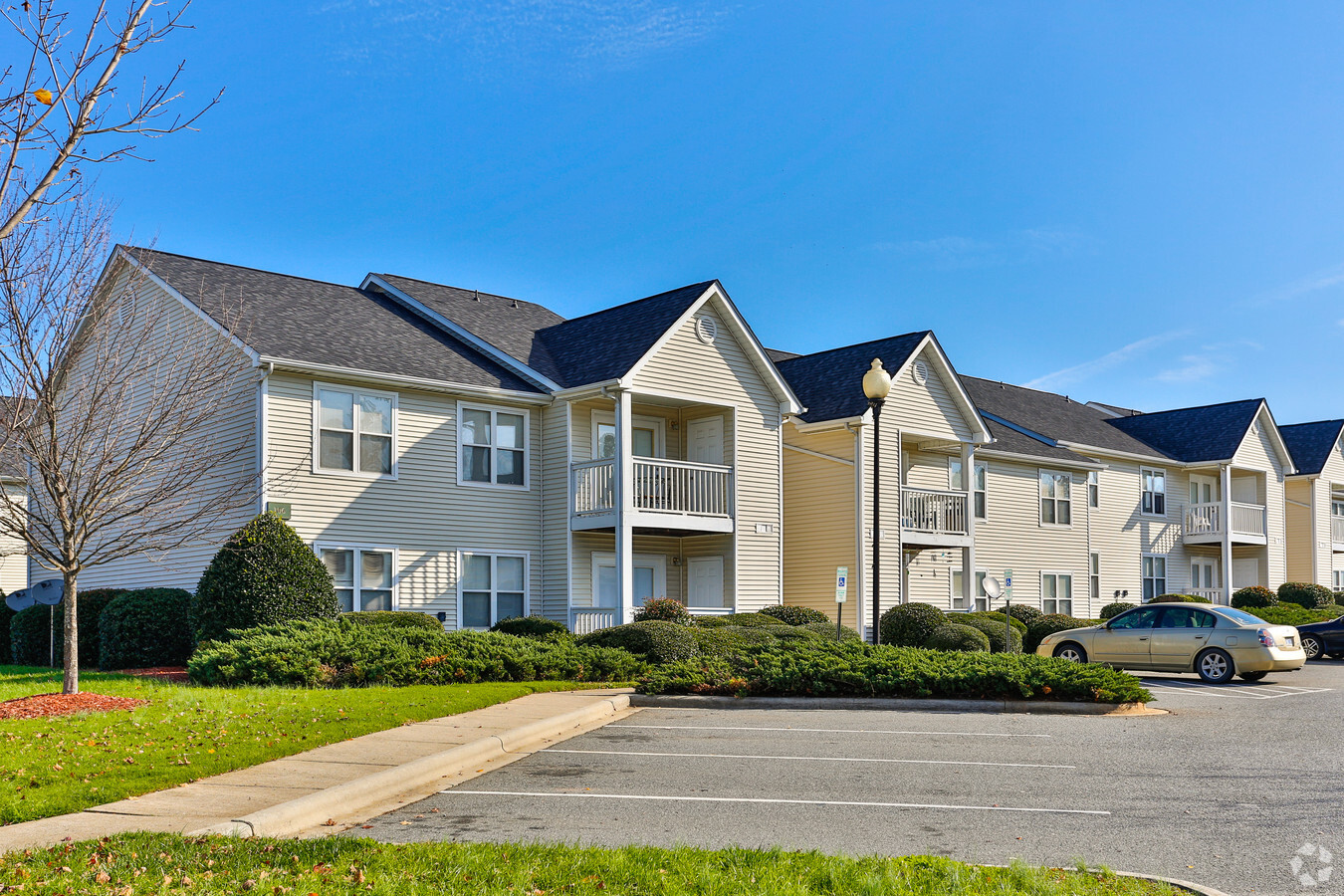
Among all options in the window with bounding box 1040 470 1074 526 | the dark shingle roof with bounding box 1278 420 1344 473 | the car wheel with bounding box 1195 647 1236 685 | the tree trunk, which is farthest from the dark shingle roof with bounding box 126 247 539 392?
the dark shingle roof with bounding box 1278 420 1344 473

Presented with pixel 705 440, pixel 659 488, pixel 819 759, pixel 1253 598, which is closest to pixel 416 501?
pixel 659 488

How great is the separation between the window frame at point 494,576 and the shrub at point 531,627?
1.09 meters

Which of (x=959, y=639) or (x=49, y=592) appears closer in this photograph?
(x=49, y=592)

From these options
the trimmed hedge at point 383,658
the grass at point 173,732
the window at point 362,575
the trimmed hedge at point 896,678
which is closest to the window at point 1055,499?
the trimmed hedge at point 896,678

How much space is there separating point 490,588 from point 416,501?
8.53 feet

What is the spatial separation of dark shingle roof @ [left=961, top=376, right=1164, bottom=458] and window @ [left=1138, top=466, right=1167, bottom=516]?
2.64 ft

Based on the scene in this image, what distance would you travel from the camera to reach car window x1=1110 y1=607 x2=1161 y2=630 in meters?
22.5

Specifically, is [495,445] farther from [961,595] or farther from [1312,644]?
[1312,644]

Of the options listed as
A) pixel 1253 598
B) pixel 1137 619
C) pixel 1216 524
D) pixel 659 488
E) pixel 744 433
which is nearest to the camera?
pixel 1137 619

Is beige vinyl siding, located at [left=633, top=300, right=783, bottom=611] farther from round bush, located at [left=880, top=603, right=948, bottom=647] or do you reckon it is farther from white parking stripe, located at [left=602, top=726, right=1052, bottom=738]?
white parking stripe, located at [left=602, top=726, right=1052, bottom=738]

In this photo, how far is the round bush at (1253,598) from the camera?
141ft

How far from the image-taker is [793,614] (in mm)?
27078

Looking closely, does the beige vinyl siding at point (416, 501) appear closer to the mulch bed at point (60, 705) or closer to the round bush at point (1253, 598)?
the mulch bed at point (60, 705)

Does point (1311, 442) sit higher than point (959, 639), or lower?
higher
